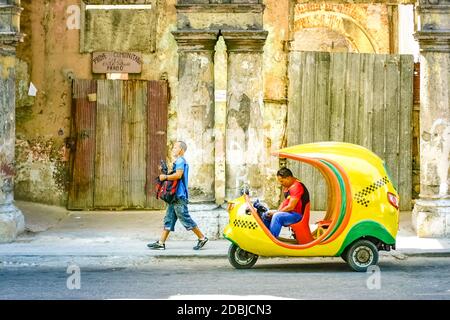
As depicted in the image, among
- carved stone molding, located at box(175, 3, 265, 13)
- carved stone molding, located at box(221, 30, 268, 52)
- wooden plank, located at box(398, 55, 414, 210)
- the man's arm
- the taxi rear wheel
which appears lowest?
the taxi rear wheel

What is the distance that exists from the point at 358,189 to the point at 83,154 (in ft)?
24.1

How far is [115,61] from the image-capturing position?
1476 cm

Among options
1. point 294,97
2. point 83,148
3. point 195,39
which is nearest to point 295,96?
point 294,97

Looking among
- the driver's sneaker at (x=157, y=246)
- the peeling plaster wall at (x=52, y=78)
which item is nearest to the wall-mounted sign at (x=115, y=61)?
the peeling plaster wall at (x=52, y=78)

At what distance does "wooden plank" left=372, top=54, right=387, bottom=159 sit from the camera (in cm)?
1447

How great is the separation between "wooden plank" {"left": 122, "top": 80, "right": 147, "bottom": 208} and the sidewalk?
0.39 metres

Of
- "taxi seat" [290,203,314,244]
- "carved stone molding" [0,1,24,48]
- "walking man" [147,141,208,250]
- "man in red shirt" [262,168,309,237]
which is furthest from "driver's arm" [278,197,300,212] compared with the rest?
"carved stone molding" [0,1,24,48]

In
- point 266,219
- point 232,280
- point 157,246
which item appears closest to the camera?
point 232,280

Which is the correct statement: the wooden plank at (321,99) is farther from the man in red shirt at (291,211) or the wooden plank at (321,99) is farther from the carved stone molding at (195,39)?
the man in red shirt at (291,211)

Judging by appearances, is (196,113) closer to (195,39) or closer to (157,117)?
(195,39)

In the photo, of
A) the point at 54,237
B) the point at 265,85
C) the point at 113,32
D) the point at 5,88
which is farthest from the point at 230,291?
the point at 113,32

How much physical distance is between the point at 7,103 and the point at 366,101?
695 cm

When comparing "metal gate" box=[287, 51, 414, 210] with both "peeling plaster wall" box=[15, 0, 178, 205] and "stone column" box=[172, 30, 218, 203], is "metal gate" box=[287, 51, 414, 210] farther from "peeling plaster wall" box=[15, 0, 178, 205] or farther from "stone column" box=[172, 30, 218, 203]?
"stone column" box=[172, 30, 218, 203]

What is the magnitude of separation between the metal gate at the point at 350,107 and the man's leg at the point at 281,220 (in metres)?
5.51
